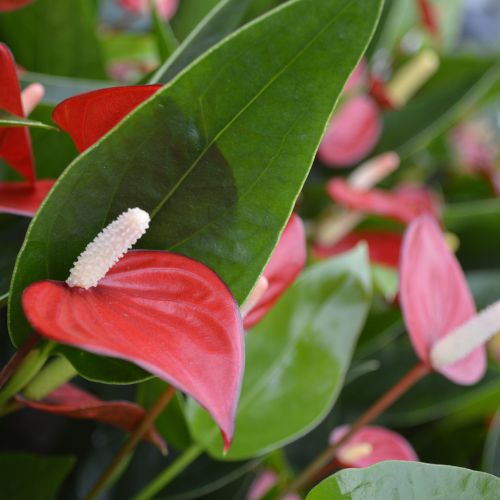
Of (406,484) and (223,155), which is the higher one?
(223,155)

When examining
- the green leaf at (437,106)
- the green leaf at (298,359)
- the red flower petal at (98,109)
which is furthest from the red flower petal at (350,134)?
the red flower petal at (98,109)

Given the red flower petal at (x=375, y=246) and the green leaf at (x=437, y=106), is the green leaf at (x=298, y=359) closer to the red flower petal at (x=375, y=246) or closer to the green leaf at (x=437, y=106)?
the red flower petal at (x=375, y=246)

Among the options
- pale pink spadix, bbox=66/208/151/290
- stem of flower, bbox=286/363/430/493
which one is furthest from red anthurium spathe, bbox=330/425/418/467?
pale pink spadix, bbox=66/208/151/290

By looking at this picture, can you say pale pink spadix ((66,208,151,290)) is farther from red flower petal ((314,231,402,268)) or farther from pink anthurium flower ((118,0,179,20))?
pink anthurium flower ((118,0,179,20))

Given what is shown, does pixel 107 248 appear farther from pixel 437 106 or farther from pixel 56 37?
pixel 437 106

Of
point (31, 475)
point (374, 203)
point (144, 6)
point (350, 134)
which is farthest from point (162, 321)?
point (144, 6)

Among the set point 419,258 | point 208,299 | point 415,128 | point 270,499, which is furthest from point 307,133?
point 415,128
